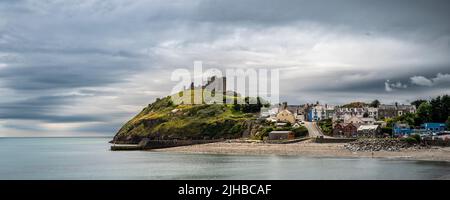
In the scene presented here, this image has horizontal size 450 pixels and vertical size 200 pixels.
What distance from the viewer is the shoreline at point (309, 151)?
49.8 metres

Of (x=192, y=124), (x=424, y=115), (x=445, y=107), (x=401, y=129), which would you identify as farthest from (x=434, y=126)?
(x=192, y=124)

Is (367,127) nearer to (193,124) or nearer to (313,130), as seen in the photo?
(313,130)

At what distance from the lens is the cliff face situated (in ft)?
288

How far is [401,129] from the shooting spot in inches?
2721

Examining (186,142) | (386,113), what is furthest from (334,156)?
(386,113)

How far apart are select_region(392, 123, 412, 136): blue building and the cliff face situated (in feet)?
70.3

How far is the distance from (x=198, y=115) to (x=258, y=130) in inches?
862

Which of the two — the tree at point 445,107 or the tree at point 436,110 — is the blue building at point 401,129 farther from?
the tree at point 445,107

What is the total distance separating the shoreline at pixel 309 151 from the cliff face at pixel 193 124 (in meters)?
12.6

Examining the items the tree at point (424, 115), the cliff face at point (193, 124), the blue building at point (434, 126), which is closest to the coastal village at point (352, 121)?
the blue building at point (434, 126)

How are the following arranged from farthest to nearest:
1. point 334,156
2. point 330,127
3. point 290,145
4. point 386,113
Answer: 1. point 386,113
2. point 330,127
3. point 290,145
4. point 334,156

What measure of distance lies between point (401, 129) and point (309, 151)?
17.9 m

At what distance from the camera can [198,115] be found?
100 meters
